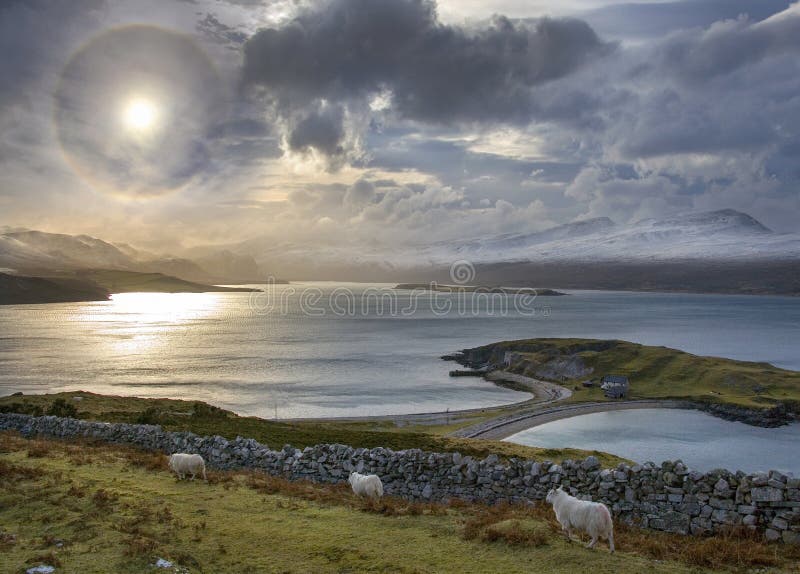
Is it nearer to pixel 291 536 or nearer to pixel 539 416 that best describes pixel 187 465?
pixel 291 536

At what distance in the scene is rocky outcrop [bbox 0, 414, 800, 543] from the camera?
1355cm

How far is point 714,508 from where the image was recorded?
14.1 metres

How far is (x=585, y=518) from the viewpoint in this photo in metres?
12.6

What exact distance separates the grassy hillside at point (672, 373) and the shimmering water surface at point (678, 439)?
1011 cm


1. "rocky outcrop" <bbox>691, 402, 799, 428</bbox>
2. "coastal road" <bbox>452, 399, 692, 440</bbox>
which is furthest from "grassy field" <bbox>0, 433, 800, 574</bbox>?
"rocky outcrop" <bbox>691, 402, 799, 428</bbox>

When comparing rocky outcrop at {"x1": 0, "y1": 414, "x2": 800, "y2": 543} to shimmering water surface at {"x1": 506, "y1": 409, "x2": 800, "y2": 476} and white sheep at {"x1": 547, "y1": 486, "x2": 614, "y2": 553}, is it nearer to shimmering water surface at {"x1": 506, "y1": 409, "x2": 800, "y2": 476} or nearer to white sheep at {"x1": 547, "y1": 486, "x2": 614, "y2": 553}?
white sheep at {"x1": 547, "y1": 486, "x2": 614, "y2": 553}

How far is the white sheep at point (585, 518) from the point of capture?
12.4 metres

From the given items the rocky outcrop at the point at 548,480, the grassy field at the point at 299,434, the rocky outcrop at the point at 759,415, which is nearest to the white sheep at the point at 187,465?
the rocky outcrop at the point at 548,480

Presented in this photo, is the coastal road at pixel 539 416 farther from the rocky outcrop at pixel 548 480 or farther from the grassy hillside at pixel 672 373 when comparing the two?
the rocky outcrop at pixel 548 480

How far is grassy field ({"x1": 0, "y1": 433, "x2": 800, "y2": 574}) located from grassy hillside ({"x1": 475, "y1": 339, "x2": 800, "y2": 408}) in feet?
318

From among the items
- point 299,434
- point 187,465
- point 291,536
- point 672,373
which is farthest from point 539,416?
point 291,536

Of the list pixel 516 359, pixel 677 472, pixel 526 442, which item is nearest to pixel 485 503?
pixel 677 472

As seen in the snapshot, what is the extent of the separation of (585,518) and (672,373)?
12021 centimetres

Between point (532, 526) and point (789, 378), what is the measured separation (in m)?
124
